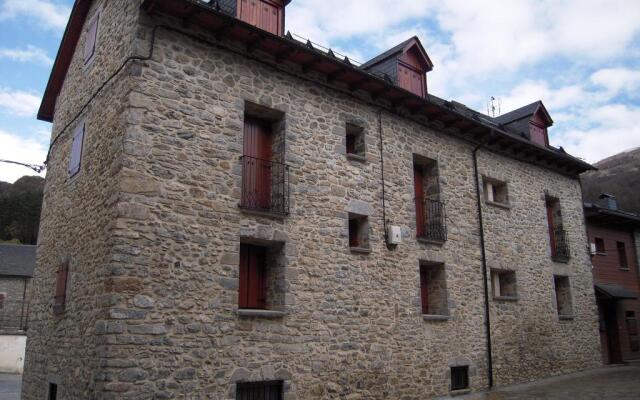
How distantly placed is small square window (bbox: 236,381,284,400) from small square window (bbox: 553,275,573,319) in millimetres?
10221

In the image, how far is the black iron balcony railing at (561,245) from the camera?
15.9m

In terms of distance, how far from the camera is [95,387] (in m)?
7.38

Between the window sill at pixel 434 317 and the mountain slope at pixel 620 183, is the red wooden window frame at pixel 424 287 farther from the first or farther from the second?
the mountain slope at pixel 620 183

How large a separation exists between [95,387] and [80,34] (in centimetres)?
817

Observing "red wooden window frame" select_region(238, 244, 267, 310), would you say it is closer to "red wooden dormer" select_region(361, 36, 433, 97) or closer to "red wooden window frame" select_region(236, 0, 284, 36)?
"red wooden window frame" select_region(236, 0, 284, 36)

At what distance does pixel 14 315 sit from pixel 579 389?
2975 cm

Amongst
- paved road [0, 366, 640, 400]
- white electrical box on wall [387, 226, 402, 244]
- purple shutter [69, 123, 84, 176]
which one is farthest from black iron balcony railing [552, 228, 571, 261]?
purple shutter [69, 123, 84, 176]

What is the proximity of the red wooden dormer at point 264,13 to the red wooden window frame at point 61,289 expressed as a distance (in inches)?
223

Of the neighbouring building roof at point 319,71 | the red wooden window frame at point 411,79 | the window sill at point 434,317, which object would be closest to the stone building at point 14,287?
the neighbouring building roof at point 319,71

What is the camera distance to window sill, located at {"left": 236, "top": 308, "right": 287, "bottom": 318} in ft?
28.2

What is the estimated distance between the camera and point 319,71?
35.4 ft

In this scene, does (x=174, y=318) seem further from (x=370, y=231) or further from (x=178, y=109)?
(x=370, y=231)

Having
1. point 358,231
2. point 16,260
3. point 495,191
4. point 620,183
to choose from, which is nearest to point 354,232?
point 358,231

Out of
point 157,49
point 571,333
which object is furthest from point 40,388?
point 571,333
